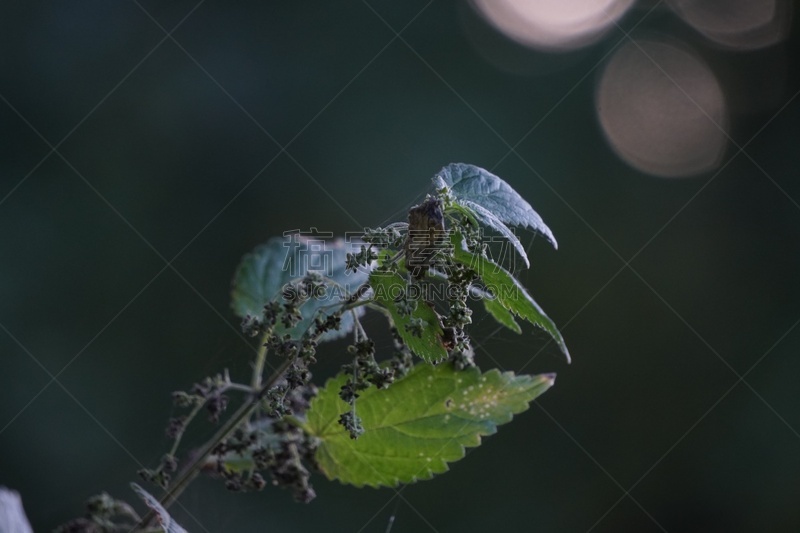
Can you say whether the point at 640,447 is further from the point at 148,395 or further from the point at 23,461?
the point at 23,461

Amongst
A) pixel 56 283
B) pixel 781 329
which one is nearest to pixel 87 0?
pixel 56 283

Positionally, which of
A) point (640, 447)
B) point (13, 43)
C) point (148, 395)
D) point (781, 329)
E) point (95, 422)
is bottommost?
point (95, 422)

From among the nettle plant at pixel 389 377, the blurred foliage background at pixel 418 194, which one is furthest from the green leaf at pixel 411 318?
the blurred foliage background at pixel 418 194

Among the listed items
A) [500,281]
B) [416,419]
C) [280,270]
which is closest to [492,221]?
[500,281]

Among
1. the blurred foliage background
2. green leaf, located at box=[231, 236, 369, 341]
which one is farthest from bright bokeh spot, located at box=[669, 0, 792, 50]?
green leaf, located at box=[231, 236, 369, 341]

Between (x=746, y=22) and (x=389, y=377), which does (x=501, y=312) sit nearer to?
(x=389, y=377)

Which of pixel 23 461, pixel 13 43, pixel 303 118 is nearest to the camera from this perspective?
pixel 23 461

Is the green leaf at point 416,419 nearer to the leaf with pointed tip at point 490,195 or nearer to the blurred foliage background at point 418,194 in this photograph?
the leaf with pointed tip at point 490,195

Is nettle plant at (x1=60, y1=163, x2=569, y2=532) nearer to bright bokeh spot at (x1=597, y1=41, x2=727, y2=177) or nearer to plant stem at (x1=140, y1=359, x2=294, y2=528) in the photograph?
plant stem at (x1=140, y1=359, x2=294, y2=528)
